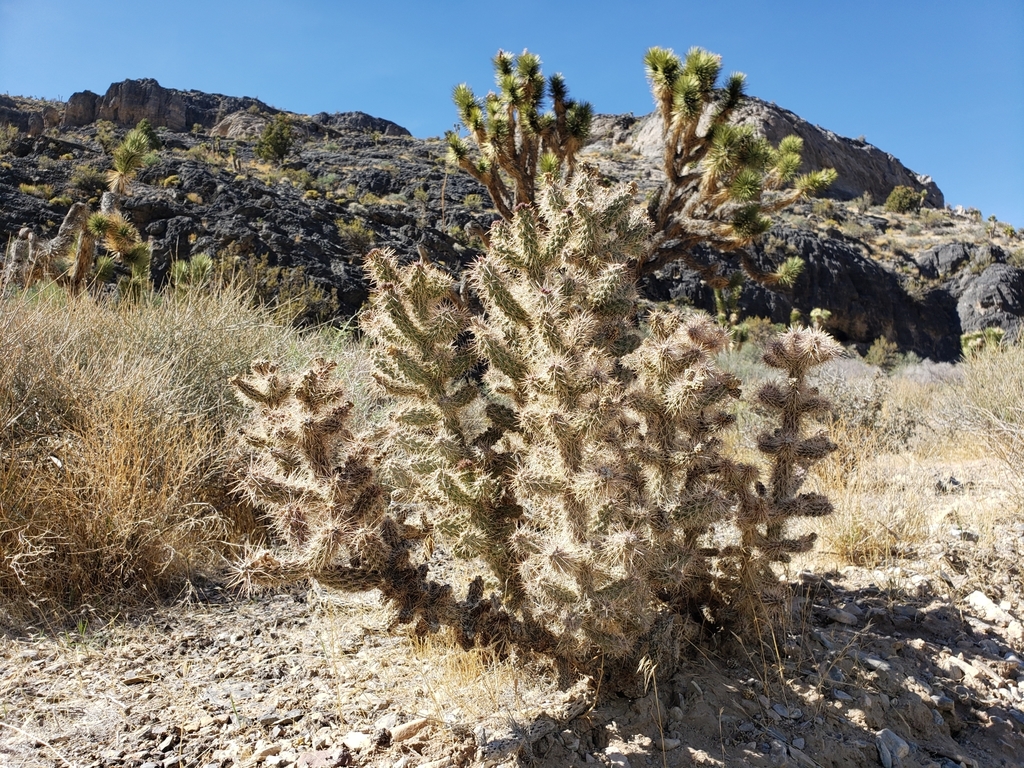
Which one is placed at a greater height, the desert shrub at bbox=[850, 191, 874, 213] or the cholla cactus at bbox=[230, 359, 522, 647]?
the desert shrub at bbox=[850, 191, 874, 213]

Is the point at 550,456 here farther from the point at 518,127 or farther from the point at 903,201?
the point at 903,201

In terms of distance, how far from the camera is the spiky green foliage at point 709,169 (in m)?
9.35

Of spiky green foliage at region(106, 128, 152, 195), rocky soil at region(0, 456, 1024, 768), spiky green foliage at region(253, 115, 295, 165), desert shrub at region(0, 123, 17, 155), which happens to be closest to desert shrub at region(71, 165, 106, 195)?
desert shrub at region(0, 123, 17, 155)

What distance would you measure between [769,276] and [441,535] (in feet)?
34.2

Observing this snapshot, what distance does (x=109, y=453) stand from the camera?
3312 millimetres

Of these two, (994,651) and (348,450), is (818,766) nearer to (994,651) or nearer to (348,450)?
(994,651)

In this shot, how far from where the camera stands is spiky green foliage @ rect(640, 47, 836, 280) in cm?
935

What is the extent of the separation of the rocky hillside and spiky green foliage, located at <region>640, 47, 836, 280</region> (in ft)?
12.6

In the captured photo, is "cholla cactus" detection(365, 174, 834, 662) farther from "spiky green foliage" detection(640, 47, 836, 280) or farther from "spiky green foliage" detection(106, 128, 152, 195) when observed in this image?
"spiky green foliage" detection(106, 128, 152, 195)

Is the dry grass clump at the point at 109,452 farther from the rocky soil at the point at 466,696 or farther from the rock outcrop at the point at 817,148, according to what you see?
the rock outcrop at the point at 817,148

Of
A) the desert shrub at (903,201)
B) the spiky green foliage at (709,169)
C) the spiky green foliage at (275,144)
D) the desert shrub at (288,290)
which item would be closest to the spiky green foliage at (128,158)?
the desert shrub at (288,290)

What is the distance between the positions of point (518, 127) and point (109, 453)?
918 centimetres

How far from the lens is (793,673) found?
237cm

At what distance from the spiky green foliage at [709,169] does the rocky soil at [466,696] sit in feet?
23.8
